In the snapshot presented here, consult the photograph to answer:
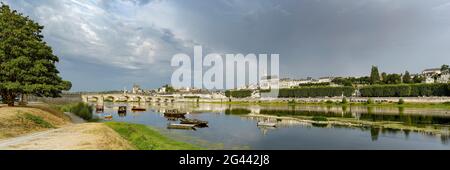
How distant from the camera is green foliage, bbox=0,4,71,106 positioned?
51388 mm

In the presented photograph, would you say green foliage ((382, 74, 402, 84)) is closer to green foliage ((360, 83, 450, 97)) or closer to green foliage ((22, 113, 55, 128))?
green foliage ((360, 83, 450, 97))

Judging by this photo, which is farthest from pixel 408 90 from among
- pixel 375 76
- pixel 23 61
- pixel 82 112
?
pixel 23 61

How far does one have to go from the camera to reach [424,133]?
53125 millimetres

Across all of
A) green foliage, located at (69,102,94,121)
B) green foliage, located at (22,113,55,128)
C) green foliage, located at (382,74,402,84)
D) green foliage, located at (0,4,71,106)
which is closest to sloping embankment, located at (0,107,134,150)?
green foliage, located at (22,113,55,128)

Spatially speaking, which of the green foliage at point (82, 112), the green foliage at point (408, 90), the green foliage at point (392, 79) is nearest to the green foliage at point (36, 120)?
the green foliage at point (82, 112)

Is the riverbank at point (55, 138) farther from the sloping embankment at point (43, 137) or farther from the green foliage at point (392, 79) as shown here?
the green foliage at point (392, 79)

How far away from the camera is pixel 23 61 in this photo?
170 ft

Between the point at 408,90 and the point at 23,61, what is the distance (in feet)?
471

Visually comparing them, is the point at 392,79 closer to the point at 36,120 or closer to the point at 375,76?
the point at 375,76

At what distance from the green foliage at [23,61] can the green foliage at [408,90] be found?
441 feet

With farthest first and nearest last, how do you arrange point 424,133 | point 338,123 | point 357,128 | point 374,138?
point 338,123 → point 357,128 → point 424,133 → point 374,138
